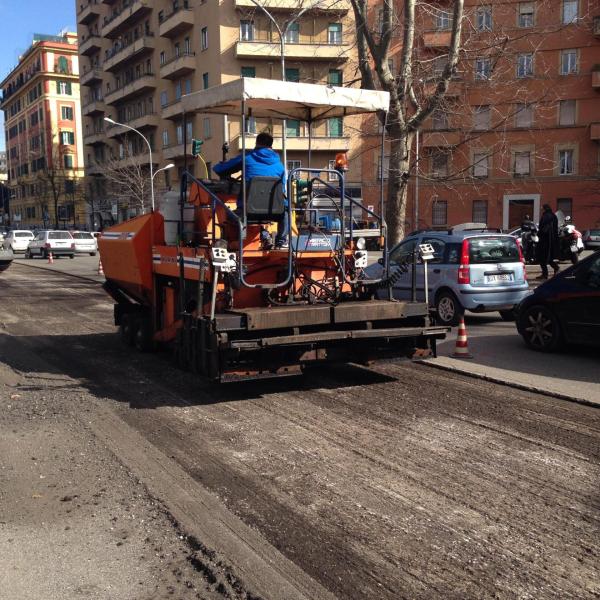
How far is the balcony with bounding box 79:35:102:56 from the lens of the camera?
70.6m

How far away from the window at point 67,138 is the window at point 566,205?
213ft

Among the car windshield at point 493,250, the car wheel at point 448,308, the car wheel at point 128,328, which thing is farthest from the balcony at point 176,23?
the car wheel at point 128,328

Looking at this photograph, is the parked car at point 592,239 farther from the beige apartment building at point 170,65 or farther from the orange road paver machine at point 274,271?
the orange road paver machine at point 274,271

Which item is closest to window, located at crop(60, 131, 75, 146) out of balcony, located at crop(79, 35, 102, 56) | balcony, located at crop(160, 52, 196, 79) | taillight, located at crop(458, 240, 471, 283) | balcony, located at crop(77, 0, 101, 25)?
balcony, located at crop(79, 35, 102, 56)

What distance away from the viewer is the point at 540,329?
9.30 m

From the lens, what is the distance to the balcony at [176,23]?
173ft

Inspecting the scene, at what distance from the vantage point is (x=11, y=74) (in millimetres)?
103188

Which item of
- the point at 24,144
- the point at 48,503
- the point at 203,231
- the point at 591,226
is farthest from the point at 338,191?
the point at 24,144

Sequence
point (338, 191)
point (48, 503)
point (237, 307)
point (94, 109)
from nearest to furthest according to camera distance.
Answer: point (48, 503) < point (237, 307) < point (338, 191) < point (94, 109)

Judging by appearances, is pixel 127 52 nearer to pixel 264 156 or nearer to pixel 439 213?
pixel 439 213

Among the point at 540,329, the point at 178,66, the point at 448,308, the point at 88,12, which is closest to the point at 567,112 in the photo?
the point at 178,66

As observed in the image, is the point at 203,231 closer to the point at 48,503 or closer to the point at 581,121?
the point at 48,503

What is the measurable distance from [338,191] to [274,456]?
138 inches

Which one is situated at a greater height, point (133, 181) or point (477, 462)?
point (133, 181)
